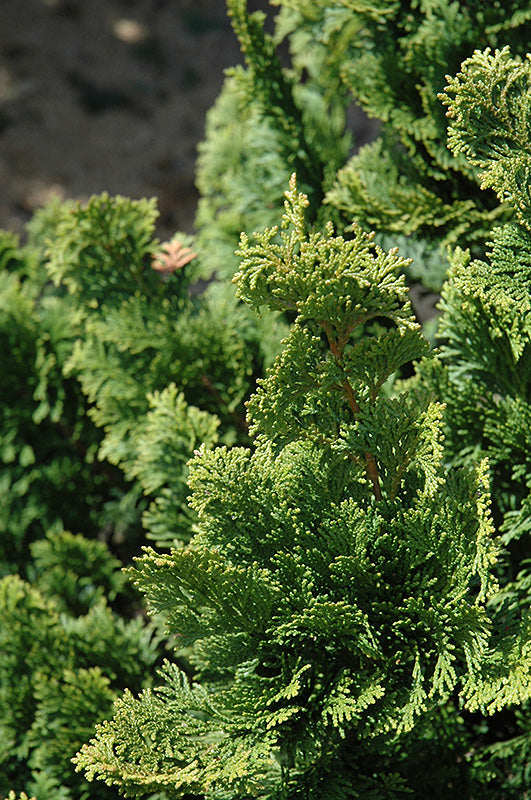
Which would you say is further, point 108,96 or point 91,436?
point 108,96

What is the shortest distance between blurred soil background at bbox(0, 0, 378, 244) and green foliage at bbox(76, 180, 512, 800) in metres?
3.98

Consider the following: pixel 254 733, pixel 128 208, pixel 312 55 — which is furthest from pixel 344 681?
pixel 312 55

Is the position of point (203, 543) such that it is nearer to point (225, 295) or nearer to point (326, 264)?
point (326, 264)

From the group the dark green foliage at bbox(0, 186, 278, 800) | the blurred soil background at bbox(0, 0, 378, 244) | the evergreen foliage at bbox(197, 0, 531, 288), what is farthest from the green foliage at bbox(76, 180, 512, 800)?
the blurred soil background at bbox(0, 0, 378, 244)

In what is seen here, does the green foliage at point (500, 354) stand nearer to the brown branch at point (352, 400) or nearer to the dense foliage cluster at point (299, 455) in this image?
the dense foliage cluster at point (299, 455)

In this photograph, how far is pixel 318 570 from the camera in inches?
63.4

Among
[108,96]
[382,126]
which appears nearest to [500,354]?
[382,126]

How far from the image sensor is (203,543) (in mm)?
1632

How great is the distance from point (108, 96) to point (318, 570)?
559 centimetres

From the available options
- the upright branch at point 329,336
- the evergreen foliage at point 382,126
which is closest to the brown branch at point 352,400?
the upright branch at point 329,336

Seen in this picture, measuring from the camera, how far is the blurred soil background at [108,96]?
221 inches

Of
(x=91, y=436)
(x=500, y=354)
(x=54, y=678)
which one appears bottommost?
(x=54, y=678)

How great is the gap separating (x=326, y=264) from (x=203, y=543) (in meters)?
0.66

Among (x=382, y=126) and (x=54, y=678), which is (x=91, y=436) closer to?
(x=54, y=678)
